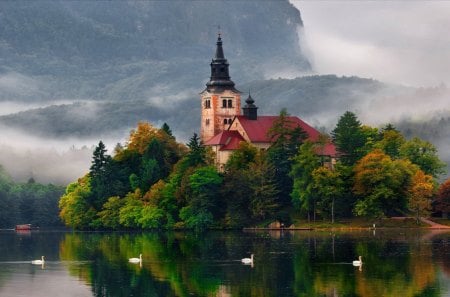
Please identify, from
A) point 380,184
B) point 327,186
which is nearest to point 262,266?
point 327,186

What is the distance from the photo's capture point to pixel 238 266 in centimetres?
12988

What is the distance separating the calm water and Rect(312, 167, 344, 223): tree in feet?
51.1

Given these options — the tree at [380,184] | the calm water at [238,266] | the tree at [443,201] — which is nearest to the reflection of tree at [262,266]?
the calm water at [238,266]

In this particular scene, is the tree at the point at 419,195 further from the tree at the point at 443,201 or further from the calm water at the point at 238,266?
the calm water at the point at 238,266

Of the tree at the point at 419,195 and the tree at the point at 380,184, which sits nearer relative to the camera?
the tree at the point at 380,184

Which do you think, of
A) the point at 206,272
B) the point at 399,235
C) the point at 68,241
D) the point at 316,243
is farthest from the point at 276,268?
the point at 68,241

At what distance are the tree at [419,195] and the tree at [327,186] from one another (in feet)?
34.7

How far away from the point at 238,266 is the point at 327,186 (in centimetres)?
6846

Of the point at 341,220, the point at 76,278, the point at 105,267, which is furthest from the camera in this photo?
the point at 341,220

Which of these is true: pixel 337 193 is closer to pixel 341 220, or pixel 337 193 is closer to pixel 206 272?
pixel 341 220

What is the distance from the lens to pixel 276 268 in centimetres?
12700

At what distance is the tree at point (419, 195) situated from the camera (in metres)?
194

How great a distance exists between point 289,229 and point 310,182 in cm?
790

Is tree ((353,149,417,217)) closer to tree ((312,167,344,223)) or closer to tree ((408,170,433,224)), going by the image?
tree ((408,170,433,224))
